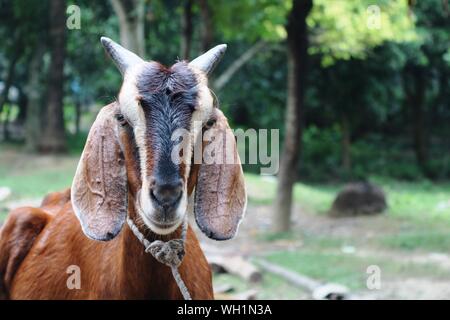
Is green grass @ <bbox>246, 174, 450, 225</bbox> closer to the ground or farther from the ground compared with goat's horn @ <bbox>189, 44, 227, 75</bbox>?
closer to the ground

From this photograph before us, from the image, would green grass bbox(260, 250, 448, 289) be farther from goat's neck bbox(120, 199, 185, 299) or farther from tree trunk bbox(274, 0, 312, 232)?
goat's neck bbox(120, 199, 185, 299)

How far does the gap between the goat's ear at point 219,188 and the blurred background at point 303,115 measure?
2757 mm

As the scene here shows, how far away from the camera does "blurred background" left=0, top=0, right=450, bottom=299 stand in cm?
922

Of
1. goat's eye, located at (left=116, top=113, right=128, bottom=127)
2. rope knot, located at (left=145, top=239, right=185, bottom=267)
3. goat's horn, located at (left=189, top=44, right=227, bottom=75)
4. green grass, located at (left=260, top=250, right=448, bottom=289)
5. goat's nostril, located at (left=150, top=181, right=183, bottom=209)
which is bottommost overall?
green grass, located at (left=260, top=250, right=448, bottom=289)

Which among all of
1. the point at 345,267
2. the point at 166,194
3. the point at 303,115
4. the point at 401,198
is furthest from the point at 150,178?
the point at 401,198

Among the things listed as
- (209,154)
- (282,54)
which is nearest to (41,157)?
(282,54)

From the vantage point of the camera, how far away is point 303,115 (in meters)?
12.1

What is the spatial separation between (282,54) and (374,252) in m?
12.7

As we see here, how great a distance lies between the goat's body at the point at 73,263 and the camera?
3426 millimetres

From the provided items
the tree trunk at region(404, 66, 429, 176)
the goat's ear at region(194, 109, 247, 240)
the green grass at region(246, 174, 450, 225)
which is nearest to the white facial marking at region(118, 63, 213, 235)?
the goat's ear at region(194, 109, 247, 240)

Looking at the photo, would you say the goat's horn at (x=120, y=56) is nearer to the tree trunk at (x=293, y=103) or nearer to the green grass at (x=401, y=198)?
the tree trunk at (x=293, y=103)

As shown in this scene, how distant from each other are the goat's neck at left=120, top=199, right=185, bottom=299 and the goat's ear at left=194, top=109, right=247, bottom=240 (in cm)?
32

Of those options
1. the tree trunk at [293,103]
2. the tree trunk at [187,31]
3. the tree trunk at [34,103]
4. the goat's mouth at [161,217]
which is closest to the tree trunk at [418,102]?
the tree trunk at [187,31]
